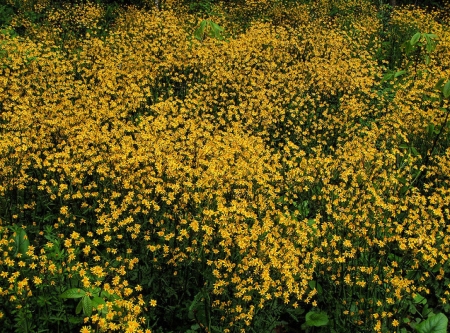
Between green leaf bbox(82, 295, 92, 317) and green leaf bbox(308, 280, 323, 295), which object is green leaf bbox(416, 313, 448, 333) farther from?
green leaf bbox(82, 295, 92, 317)

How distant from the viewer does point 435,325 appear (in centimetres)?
385

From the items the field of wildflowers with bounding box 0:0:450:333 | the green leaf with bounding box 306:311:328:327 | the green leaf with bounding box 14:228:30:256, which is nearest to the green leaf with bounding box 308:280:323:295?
the field of wildflowers with bounding box 0:0:450:333

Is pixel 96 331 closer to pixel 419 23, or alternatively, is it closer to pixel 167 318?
pixel 167 318

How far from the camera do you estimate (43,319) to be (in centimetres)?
335

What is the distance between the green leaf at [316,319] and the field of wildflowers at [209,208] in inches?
0.5

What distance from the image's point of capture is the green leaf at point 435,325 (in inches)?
150

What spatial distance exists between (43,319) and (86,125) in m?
2.73

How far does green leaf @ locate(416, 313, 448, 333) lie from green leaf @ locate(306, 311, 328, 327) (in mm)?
875

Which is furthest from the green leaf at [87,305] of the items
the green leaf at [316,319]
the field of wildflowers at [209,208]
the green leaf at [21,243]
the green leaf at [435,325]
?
the green leaf at [435,325]

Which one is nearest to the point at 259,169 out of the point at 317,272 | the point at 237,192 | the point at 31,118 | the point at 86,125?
the point at 237,192

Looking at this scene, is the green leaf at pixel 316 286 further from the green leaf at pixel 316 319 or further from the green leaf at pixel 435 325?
the green leaf at pixel 435 325

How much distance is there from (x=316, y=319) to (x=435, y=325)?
1.11m

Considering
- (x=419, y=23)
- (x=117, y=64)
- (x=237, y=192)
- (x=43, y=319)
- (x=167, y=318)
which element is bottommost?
(x=167, y=318)

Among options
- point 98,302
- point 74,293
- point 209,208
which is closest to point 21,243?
point 74,293
